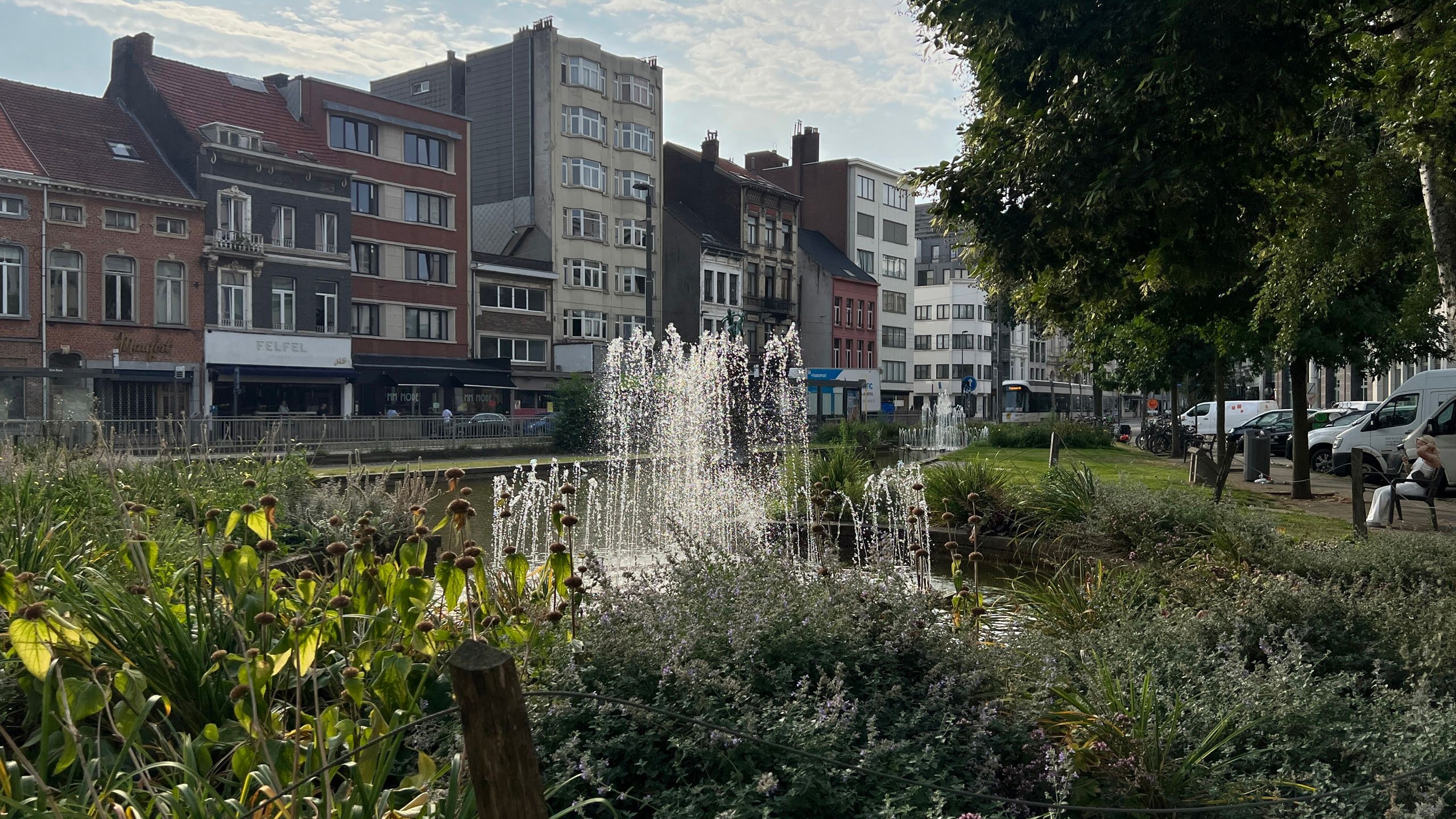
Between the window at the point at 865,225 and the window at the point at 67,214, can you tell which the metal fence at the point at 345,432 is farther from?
the window at the point at 865,225

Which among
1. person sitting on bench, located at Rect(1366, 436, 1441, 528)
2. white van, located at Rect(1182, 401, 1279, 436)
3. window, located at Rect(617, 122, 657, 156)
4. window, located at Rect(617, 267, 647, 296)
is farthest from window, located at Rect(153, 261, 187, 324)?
white van, located at Rect(1182, 401, 1279, 436)

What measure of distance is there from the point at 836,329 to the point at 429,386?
34692 mm

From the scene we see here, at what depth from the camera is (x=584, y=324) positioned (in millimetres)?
58219

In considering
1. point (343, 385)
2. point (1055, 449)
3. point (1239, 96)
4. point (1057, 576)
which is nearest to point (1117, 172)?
point (1239, 96)

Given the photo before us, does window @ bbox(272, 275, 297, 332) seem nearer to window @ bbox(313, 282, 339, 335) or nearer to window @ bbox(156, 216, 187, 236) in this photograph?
window @ bbox(313, 282, 339, 335)

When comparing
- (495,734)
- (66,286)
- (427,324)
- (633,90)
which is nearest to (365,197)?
(427,324)

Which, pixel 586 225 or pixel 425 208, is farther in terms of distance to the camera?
pixel 586 225

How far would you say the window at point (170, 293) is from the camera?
133ft

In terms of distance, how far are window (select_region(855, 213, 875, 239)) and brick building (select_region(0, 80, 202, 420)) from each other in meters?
50.4

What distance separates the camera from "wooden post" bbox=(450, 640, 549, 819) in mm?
2223

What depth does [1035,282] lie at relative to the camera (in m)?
12.3

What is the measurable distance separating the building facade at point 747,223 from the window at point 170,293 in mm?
29988

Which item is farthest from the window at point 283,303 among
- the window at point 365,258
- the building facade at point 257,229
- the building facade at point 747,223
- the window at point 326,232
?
the building facade at point 747,223

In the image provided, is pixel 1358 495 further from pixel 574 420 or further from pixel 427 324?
pixel 427 324
